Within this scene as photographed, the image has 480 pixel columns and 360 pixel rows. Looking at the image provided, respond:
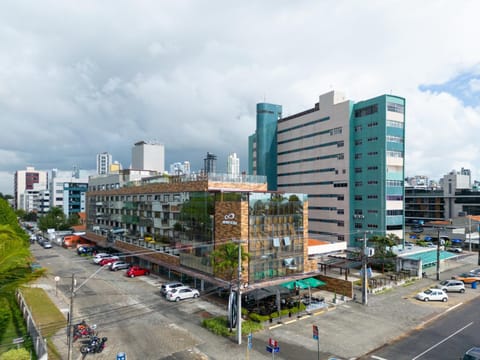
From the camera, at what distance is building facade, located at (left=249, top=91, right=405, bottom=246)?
63750 millimetres

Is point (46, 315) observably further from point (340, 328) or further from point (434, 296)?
point (434, 296)

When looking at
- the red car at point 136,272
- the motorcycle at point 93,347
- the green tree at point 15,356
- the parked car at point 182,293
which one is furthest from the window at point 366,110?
the green tree at point 15,356

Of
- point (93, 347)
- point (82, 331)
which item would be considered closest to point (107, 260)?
point (82, 331)

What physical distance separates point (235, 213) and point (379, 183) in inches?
1678

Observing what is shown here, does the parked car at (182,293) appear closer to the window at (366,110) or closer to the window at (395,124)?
the window at (395,124)

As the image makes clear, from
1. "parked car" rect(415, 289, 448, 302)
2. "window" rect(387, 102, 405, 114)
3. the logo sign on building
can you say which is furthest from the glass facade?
"window" rect(387, 102, 405, 114)

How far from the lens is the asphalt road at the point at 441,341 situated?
22.9 m

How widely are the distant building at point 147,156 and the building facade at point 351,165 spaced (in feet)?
120

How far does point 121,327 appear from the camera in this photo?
92.4ft

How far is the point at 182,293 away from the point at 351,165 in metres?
49.4

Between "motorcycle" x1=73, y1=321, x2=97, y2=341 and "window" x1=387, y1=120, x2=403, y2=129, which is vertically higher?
"window" x1=387, y1=120, x2=403, y2=129

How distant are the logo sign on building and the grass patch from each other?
17.7m

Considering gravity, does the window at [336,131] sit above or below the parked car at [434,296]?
above

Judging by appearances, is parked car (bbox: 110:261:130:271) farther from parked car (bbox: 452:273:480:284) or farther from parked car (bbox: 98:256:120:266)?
parked car (bbox: 452:273:480:284)
